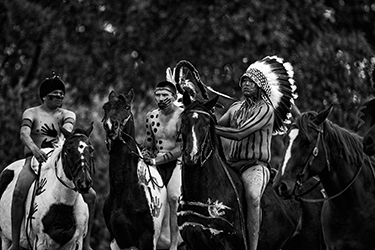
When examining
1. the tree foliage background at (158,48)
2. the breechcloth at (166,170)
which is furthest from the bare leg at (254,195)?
the tree foliage background at (158,48)

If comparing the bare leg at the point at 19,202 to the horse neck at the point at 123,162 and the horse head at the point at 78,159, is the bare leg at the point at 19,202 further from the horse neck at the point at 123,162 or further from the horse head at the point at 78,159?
the horse neck at the point at 123,162

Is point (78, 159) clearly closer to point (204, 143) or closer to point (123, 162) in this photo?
point (123, 162)

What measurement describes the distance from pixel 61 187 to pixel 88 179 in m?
0.81

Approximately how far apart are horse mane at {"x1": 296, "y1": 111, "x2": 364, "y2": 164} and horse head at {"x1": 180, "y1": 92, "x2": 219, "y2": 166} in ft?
3.73

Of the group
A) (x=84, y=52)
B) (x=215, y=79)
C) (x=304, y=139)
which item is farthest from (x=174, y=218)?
(x=84, y=52)

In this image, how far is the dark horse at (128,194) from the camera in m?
14.3

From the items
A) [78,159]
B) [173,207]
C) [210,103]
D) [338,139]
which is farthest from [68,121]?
[338,139]

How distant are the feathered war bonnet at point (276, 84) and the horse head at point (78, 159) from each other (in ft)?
6.58

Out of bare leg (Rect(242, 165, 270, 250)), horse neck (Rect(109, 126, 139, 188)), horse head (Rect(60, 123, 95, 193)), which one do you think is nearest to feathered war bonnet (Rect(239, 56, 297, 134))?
bare leg (Rect(242, 165, 270, 250))

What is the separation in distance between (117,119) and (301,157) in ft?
10.2

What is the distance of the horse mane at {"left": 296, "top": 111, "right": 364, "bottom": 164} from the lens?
1191 centimetres

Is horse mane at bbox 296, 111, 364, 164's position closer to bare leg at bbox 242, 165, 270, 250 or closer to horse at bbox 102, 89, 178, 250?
bare leg at bbox 242, 165, 270, 250

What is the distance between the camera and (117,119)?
14.1 metres

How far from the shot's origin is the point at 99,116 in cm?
2181
